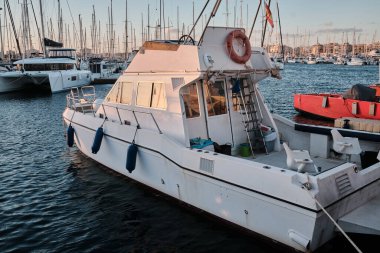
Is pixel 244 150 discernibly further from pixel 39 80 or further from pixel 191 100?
pixel 39 80

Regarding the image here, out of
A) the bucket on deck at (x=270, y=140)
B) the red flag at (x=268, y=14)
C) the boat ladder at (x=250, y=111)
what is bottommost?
the bucket on deck at (x=270, y=140)

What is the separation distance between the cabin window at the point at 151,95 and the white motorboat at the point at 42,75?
33.9m

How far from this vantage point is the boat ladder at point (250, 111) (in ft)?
30.6

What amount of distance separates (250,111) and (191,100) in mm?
1868

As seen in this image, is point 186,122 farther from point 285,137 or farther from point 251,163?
point 285,137

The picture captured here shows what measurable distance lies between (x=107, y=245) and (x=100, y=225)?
0.94m

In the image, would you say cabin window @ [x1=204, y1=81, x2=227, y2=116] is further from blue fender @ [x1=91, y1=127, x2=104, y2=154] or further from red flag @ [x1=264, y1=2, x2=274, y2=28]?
blue fender @ [x1=91, y1=127, x2=104, y2=154]

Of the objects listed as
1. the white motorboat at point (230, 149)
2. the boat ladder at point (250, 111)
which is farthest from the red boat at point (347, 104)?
the boat ladder at point (250, 111)

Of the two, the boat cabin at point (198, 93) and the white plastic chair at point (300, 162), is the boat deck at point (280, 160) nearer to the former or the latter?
the boat cabin at point (198, 93)

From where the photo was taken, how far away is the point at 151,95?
31.1ft

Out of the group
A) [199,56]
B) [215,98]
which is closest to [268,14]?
[199,56]

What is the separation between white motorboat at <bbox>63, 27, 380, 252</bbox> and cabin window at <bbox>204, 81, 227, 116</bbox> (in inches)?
1.0

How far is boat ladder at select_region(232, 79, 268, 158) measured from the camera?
931 cm

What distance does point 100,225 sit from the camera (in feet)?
26.9
